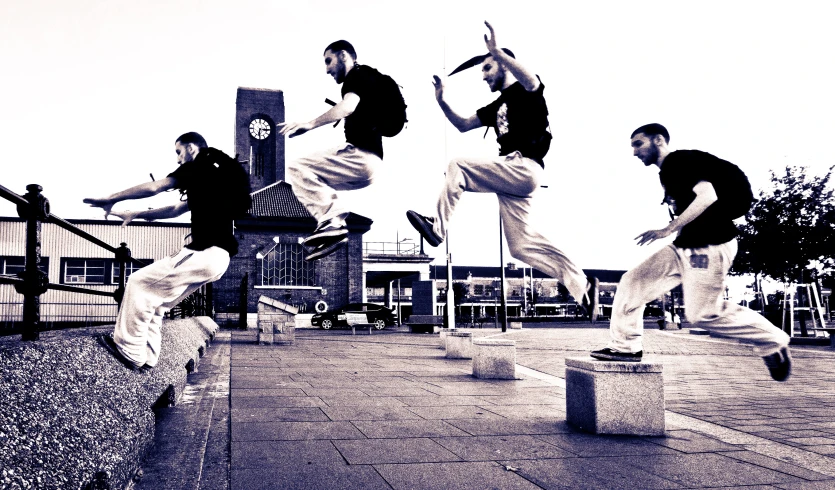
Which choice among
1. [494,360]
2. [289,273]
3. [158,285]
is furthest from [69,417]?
[289,273]

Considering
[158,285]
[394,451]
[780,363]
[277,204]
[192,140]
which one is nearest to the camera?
[192,140]

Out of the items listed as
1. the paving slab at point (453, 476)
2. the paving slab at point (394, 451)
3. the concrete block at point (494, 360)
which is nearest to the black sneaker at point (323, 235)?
the paving slab at point (453, 476)

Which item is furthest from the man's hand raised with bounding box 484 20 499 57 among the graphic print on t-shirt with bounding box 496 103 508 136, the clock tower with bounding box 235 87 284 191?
the clock tower with bounding box 235 87 284 191

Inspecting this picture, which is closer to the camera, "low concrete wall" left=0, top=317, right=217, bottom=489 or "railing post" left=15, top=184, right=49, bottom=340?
"low concrete wall" left=0, top=317, right=217, bottom=489

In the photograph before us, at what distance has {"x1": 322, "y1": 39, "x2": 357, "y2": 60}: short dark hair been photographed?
2893mm

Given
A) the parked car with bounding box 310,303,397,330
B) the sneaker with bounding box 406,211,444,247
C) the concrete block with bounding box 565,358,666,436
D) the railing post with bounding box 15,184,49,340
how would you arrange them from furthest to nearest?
the parked car with bounding box 310,303,397,330 < the concrete block with bounding box 565,358,666,436 < the railing post with bounding box 15,184,49,340 < the sneaker with bounding box 406,211,444,247

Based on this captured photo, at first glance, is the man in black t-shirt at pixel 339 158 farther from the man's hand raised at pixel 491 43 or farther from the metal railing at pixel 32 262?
the metal railing at pixel 32 262

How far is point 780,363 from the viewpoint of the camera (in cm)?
466

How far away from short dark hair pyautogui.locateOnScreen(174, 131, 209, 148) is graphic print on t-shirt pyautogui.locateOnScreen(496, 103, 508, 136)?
1869 mm

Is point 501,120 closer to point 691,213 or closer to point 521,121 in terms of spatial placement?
point 521,121

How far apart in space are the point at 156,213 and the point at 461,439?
2850 millimetres

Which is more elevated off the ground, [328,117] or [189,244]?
[328,117]

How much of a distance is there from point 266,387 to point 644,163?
5502 millimetres

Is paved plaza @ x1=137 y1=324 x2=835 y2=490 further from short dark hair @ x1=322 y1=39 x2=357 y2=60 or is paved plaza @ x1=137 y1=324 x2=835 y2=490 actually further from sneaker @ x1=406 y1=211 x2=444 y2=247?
short dark hair @ x1=322 y1=39 x2=357 y2=60
